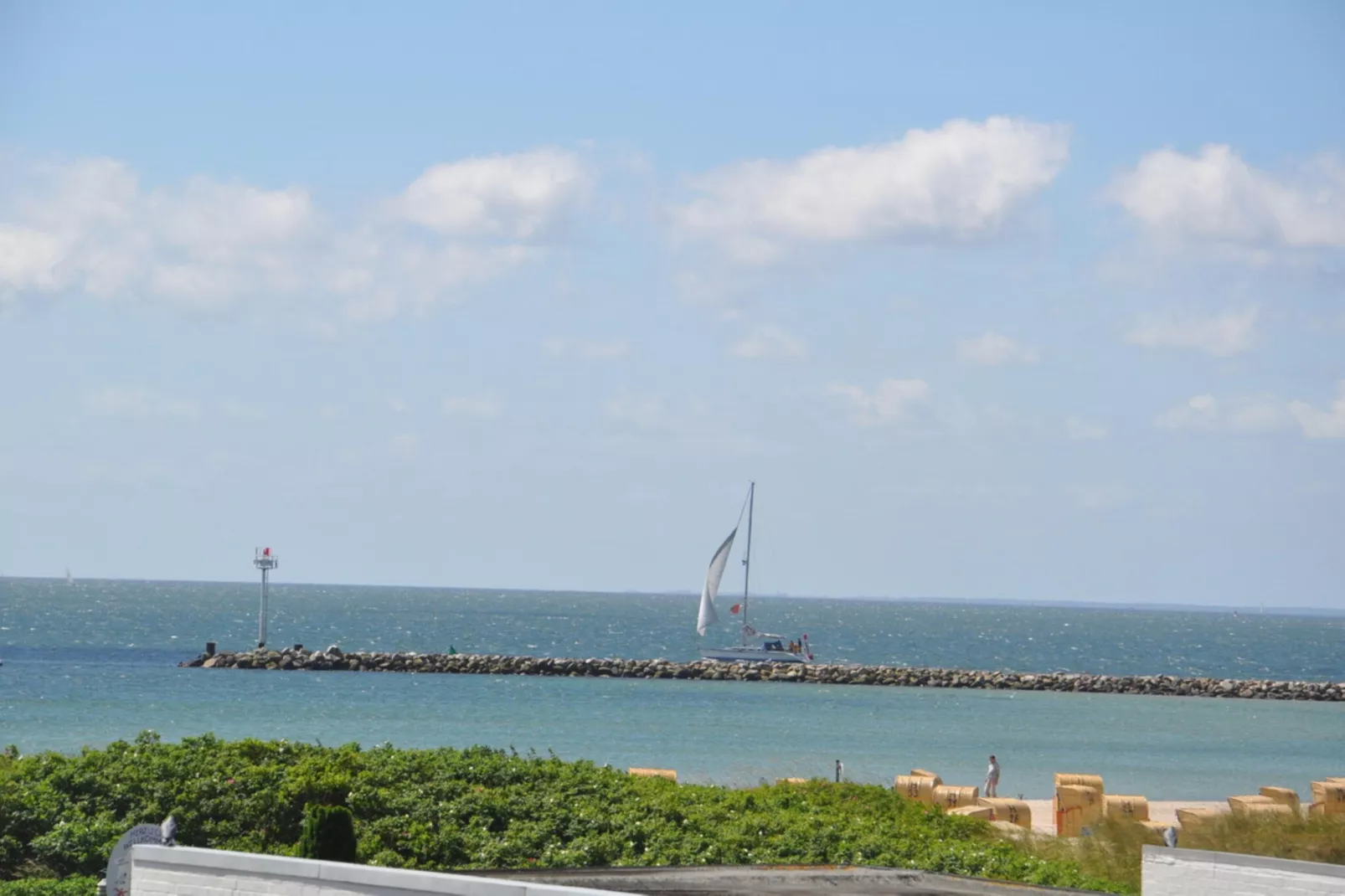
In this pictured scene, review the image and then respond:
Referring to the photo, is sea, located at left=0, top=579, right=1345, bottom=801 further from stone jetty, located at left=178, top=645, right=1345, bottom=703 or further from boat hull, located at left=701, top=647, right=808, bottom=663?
boat hull, located at left=701, top=647, right=808, bottom=663

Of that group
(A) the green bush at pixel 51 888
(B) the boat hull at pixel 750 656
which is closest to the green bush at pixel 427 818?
(A) the green bush at pixel 51 888

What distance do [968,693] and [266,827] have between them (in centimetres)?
6711

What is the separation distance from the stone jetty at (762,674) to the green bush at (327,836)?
235 feet

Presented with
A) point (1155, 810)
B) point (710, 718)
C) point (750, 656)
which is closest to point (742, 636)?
point (750, 656)

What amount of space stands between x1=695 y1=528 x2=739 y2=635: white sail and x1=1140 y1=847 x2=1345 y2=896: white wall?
293ft

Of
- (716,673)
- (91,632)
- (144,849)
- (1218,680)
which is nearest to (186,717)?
(716,673)

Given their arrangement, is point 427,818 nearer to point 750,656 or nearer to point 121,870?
point 121,870

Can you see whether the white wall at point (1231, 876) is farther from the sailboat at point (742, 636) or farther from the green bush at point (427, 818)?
the sailboat at point (742, 636)

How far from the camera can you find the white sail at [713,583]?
102 m

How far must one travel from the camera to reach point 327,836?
11750 mm

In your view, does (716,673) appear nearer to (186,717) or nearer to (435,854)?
(186,717)

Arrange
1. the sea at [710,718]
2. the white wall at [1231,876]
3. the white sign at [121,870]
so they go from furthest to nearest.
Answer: the sea at [710,718]
the white wall at [1231,876]
the white sign at [121,870]

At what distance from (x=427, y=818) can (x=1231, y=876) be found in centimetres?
814

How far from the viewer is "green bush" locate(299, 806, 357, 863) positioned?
11688mm
